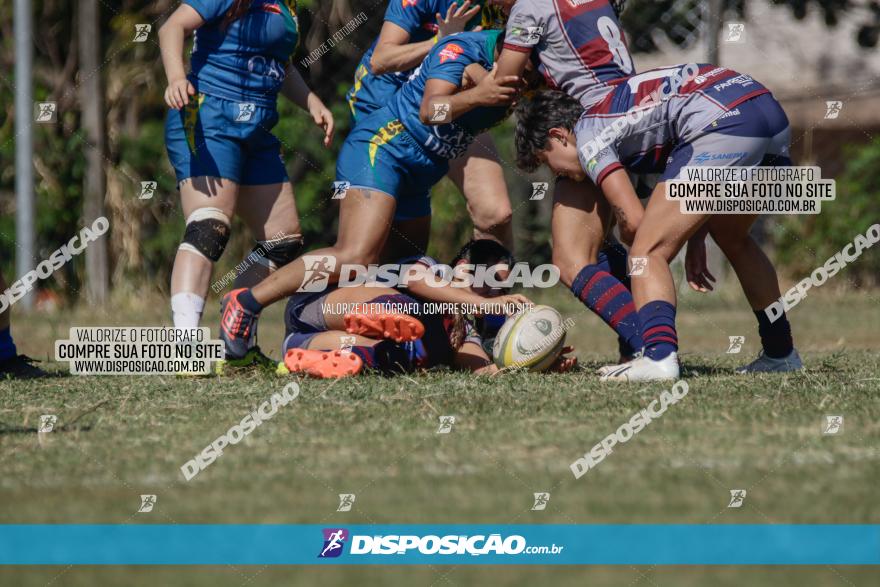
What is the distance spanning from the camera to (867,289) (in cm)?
1179

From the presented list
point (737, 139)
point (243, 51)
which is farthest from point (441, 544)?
point (243, 51)

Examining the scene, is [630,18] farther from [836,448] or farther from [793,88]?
[836,448]

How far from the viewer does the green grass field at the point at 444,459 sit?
2.53 m

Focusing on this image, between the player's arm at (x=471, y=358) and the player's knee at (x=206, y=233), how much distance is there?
3.97 feet

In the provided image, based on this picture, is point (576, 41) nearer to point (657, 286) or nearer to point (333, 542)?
point (657, 286)

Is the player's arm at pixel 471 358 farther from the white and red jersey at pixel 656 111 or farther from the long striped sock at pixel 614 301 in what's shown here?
the white and red jersey at pixel 656 111

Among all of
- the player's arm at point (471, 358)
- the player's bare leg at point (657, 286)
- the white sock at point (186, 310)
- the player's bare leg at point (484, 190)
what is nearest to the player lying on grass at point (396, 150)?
the white sock at point (186, 310)

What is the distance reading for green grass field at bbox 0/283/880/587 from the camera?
99.7 inches

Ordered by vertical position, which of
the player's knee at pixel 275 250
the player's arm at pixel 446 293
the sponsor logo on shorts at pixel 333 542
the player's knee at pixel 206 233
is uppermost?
the player's knee at pixel 206 233

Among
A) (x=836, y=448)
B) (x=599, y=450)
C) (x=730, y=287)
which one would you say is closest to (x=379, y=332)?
(x=599, y=450)

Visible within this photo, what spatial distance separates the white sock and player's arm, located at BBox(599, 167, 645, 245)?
194 cm

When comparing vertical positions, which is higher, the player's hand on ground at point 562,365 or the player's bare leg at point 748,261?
the player's bare leg at point 748,261

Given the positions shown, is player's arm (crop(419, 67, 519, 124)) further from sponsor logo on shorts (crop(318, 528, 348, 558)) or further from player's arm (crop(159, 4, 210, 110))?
sponsor logo on shorts (crop(318, 528, 348, 558))

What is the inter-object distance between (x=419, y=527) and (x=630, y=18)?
32.0 feet
